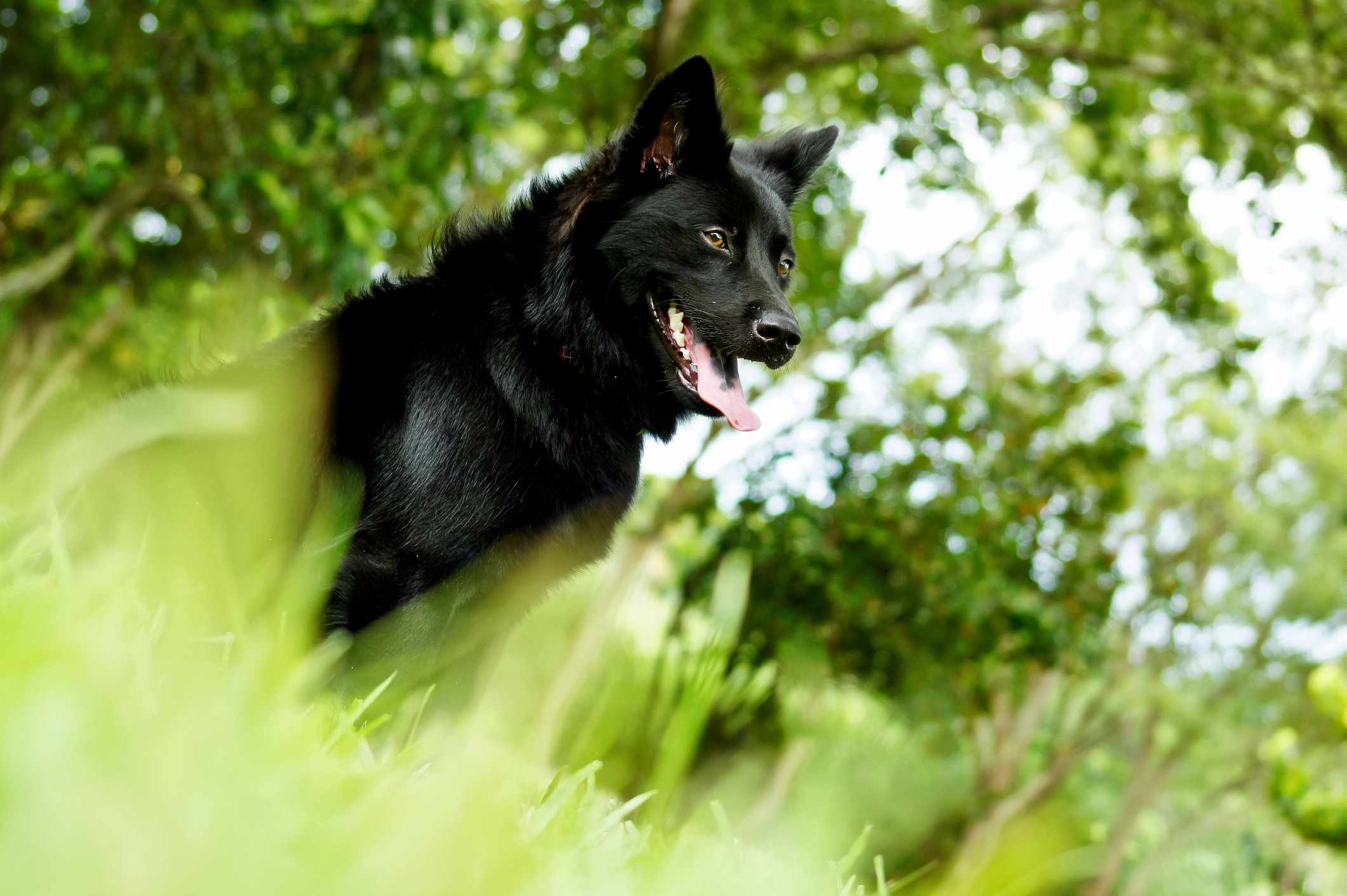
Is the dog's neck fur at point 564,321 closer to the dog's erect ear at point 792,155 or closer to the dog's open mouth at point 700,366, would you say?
the dog's open mouth at point 700,366

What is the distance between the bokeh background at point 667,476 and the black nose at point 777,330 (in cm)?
83

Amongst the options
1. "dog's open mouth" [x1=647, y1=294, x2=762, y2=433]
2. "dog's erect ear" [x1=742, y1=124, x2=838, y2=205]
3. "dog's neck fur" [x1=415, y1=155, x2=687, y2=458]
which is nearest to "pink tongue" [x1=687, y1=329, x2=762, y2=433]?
"dog's open mouth" [x1=647, y1=294, x2=762, y2=433]

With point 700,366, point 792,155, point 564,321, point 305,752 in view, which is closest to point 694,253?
point 700,366

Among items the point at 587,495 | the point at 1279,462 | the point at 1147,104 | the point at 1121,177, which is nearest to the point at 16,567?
the point at 587,495

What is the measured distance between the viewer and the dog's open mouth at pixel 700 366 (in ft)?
11.2

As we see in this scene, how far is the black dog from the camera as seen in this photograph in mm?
2934

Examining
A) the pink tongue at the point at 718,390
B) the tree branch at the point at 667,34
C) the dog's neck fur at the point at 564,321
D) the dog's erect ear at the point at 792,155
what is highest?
the dog's neck fur at the point at 564,321

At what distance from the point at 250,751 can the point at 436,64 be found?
543cm

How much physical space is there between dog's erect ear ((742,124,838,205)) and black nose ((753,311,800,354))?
0.89 metres

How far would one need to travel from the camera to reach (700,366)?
3.46 metres

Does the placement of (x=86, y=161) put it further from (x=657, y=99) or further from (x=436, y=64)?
(x=657, y=99)

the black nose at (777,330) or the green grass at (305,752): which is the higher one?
the green grass at (305,752)

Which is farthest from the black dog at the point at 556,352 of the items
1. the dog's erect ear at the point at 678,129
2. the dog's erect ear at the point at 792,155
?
the dog's erect ear at the point at 792,155

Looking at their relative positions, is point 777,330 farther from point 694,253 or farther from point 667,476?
point 667,476
